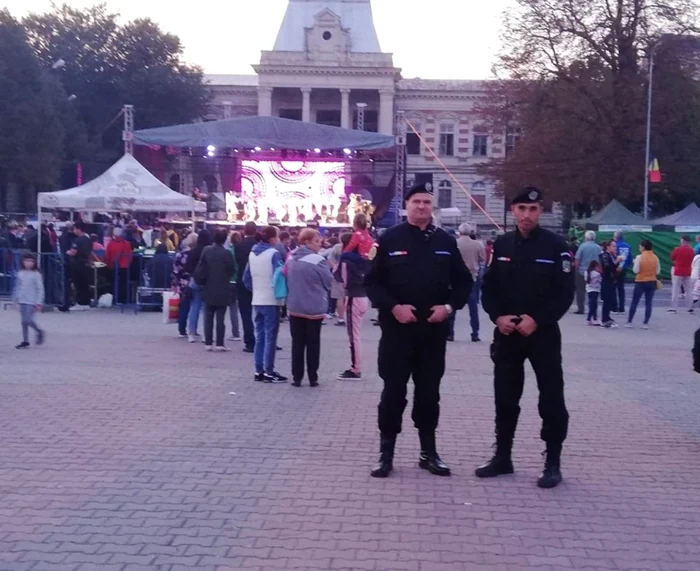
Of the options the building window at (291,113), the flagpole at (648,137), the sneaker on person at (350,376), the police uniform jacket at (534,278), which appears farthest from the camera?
the building window at (291,113)

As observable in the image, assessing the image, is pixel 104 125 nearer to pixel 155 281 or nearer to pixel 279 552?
pixel 155 281

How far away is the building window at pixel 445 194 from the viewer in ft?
251

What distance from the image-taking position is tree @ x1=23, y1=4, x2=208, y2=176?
65.4 metres

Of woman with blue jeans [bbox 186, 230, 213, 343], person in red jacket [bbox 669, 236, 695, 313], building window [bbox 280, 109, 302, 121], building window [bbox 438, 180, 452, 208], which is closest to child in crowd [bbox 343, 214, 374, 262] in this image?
woman with blue jeans [bbox 186, 230, 213, 343]

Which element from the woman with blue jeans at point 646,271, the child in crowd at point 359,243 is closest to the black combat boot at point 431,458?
the child in crowd at point 359,243

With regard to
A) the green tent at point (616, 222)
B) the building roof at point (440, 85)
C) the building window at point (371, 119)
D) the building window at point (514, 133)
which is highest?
the building roof at point (440, 85)

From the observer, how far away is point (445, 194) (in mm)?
76938

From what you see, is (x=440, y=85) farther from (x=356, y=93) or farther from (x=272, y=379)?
(x=272, y=379)

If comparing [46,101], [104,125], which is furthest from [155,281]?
[104,125]

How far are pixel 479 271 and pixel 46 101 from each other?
1630 inches

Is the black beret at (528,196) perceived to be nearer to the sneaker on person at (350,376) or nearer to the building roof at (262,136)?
the sneaker on person at (350,376)

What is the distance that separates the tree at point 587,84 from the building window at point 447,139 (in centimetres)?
3374

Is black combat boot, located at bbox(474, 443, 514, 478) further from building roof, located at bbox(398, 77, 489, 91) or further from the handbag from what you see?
building roof, located at bbox(398, 77, 489, 91)

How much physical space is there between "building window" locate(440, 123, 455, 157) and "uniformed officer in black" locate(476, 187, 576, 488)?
231 feet
